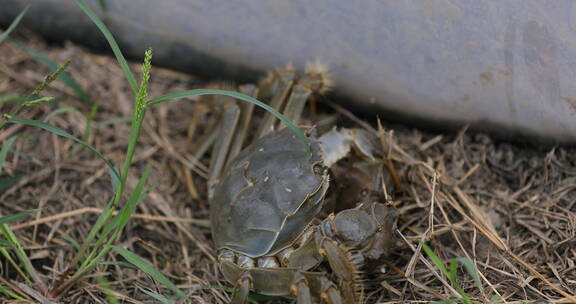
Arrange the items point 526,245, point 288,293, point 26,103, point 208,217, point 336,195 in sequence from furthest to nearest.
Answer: point 208,217 → point 336,195 → point 526,245 → point 288,293 → point 26,103

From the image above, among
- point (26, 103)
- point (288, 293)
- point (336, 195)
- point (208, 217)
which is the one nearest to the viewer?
point (26, 103)

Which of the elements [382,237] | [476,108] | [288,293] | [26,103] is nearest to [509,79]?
[476,108]

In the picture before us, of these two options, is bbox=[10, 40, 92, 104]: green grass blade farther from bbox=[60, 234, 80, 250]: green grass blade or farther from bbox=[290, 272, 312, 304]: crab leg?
bbox=[290, 272, 312, 304]: crab leg

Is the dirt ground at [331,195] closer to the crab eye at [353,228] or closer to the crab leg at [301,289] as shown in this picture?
the crab eye at [353,228]

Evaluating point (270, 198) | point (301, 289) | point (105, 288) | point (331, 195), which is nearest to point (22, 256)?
point (105, 288)

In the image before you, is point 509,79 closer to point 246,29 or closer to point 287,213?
point 287,213

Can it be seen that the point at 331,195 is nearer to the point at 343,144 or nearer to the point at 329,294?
the point at 343,144

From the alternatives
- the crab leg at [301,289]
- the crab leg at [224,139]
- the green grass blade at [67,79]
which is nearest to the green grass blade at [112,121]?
the green grass blade at [67,79]
